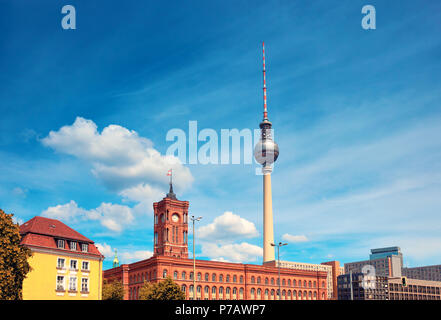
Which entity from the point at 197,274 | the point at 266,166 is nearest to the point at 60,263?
the point at 197,274

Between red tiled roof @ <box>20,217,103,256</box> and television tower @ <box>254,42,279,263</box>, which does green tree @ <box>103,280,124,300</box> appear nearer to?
red tiled roof @ <box>20,217,103,256</box>

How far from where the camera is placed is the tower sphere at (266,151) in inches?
7131

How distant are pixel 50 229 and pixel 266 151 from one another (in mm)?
126884

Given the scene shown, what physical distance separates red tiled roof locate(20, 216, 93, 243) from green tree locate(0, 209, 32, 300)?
917 centimetres

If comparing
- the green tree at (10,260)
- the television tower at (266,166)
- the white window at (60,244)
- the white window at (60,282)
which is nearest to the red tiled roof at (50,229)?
the white window at (60,244)

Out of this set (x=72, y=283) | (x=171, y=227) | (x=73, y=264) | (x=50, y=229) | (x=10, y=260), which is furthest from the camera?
(x=171, y=227)

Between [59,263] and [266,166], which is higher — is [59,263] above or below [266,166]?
below

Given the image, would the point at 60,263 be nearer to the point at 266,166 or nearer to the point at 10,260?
the point at 10,260

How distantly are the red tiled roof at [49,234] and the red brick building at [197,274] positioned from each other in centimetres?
4696

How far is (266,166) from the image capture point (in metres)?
178

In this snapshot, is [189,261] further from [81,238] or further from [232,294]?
[81,238]

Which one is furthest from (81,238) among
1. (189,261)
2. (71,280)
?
(189,261)

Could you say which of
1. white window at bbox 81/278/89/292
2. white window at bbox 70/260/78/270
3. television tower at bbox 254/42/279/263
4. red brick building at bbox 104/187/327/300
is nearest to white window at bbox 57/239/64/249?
white window at bbox 70/260/78/270
